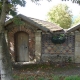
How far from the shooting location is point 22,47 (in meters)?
14.4

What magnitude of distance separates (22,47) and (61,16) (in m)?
18.5

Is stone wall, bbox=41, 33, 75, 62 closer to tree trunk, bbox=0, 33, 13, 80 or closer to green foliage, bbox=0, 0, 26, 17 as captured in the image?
green foliage, bbox=0, 0, 26, 17

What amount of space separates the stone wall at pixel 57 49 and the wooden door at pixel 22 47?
4.75 feet

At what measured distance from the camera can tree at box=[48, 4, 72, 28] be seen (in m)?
31.5

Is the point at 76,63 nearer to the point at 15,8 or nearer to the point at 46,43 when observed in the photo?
the point at 46,43

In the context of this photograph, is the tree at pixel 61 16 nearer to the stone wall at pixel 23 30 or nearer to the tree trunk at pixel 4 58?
the stone wall at pixel 23 30

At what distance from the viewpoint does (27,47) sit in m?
14.3

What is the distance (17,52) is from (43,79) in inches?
236

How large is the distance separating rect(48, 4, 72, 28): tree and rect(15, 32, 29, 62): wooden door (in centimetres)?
1804

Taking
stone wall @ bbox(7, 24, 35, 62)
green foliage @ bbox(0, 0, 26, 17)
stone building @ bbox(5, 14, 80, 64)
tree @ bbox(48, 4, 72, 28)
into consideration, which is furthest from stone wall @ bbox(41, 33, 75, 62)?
tree @ bbox(48, 4, 72, 28)

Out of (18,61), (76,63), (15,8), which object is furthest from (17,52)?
(15,8)

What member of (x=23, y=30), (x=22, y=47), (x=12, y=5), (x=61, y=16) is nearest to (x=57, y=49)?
(x=22, y=47)

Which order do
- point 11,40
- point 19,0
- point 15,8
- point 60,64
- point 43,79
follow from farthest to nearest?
point 11,40 < point 60,64 < point 43,79 < point 15,8 < point 19,0

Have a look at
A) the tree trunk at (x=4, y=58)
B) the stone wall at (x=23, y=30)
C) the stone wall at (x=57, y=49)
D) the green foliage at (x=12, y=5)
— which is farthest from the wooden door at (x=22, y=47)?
the tree trunk at (x=4, y=58)
